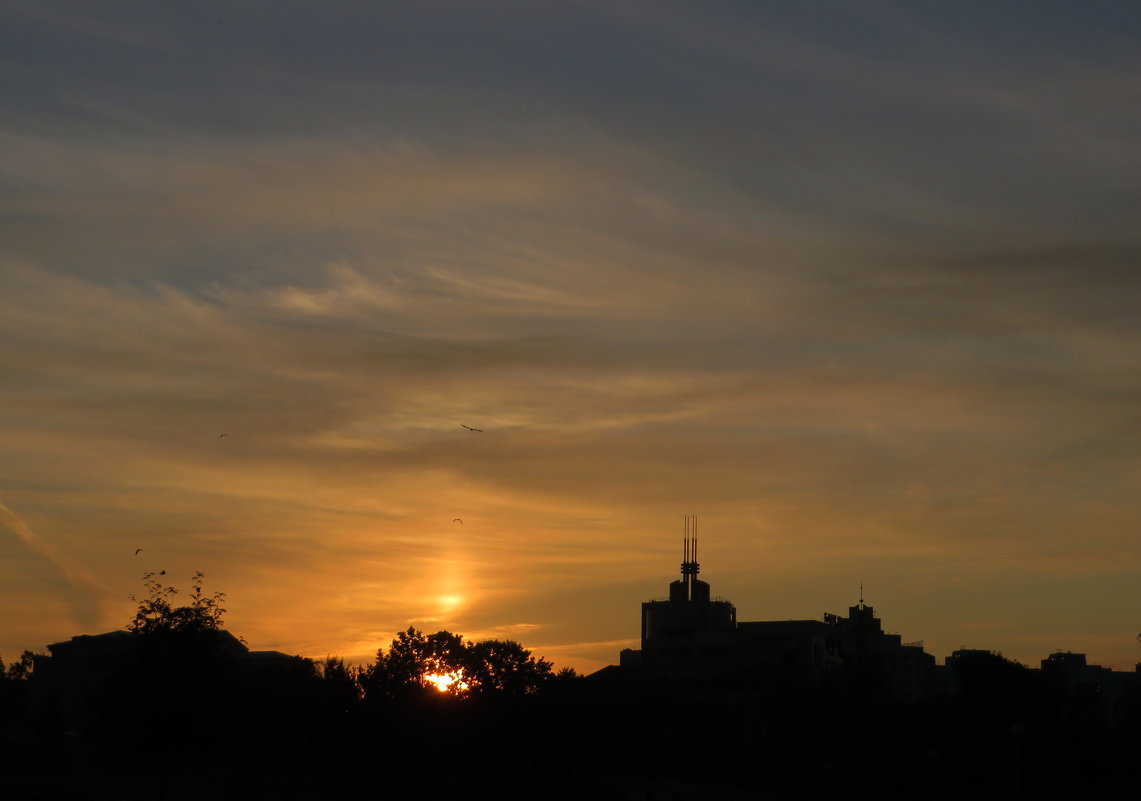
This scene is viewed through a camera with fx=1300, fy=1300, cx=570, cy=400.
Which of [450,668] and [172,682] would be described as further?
[450,668]

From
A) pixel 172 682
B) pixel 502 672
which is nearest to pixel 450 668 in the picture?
pixel 502 672

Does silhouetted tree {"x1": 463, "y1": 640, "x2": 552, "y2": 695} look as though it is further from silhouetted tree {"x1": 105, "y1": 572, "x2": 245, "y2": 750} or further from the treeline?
silhouetted tree {"x1": 105, "y1": 572, "x2": 245, "y2": 750}

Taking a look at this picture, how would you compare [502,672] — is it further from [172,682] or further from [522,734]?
[172,682]

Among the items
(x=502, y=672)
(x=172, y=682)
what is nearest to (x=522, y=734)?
(x=502, y=672)

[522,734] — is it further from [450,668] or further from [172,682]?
[172,682]

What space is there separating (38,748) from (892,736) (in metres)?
66.7

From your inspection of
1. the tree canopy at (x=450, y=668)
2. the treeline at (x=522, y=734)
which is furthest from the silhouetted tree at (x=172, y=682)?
the tree canopy at (x=450, y=668)

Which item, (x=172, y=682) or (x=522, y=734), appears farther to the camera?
(x=522, y=734)

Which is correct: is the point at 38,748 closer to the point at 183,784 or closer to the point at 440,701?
the point at 183,784

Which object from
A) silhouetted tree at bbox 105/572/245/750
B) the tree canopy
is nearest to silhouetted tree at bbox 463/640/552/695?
the tree canopy

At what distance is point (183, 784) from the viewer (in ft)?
278

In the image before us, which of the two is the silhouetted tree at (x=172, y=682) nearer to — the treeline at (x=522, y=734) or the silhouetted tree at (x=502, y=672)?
the treeline at (x=522, y=734)

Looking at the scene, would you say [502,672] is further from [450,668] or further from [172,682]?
[172,682]

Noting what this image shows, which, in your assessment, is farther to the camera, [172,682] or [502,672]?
[502,672]
